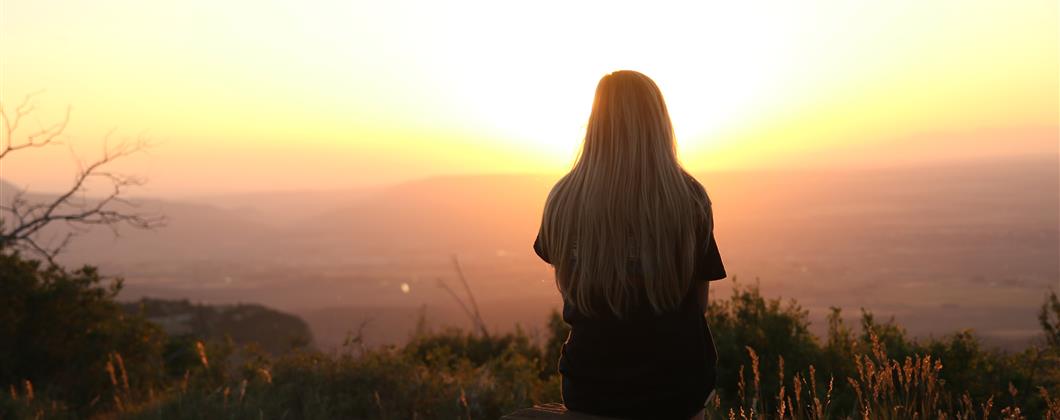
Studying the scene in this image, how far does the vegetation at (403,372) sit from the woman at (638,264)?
1.09 meters

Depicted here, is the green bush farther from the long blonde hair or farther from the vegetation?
the long blonde hair

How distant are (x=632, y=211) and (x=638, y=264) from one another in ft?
0.71

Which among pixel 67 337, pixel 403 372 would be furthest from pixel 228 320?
pixel 403 372

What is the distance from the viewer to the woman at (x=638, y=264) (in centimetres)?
310

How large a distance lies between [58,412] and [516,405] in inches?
185

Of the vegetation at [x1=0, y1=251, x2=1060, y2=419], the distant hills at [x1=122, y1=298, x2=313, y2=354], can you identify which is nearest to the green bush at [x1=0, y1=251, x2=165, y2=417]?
the vegetation at [x1=0, y1=251, x2=1060, y2=419]

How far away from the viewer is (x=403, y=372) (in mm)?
7711

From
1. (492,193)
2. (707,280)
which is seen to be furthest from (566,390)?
(492,193)

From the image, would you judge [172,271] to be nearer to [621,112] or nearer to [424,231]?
[424,231]

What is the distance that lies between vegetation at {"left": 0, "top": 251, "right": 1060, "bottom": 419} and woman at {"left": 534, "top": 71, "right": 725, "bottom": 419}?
1092 mm

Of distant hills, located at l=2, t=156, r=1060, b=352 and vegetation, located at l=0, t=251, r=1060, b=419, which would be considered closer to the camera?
vegetation, located at l=0, t=251, r=1060, b=419

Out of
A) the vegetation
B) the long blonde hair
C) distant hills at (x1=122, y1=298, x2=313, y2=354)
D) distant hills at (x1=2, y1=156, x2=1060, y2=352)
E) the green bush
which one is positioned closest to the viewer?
the long blonde hair

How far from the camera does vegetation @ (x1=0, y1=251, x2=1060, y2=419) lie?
602 centimetres

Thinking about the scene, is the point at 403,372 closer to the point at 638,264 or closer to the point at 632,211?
the point at 638,264
